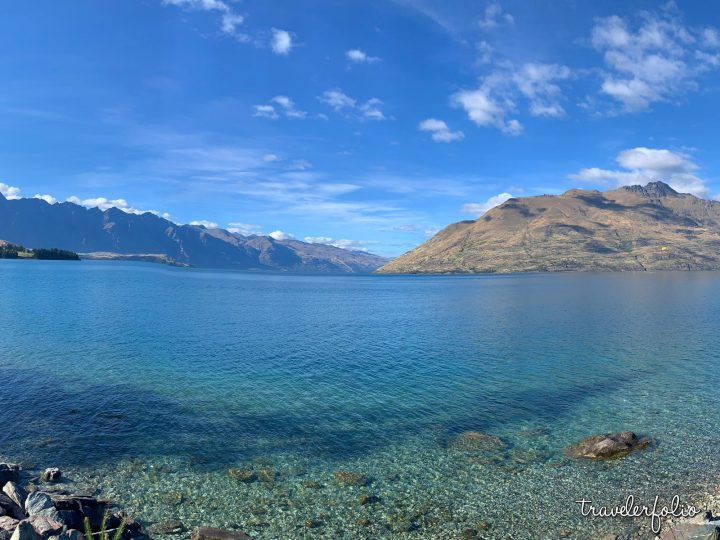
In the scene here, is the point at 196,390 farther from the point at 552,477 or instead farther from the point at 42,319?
the point at 42,319

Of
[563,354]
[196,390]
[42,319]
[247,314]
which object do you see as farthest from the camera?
[247,314]

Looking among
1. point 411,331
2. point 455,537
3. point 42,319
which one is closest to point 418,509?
point 455,537

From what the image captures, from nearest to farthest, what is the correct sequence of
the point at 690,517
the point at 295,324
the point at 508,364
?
1. the point at 690,517
2. the point at 508,364
3. the point at 295,324

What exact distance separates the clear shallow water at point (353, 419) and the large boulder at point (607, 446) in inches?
48.0

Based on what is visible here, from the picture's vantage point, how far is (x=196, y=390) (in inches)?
1864

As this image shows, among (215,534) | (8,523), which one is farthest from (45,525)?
(215,534)

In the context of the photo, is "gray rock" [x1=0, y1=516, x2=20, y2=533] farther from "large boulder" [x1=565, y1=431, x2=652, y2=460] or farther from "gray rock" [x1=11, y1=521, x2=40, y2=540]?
"large boulder" [x1=565, y1=431, x2=652, y2=460]

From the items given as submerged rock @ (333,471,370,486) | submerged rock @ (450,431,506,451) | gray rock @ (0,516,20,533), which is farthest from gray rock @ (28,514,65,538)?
submerged rock @ (450,431,506,451)

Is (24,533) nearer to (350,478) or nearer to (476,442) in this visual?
(350,478)

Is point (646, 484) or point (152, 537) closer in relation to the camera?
point (152, 537)

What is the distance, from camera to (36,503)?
69.3ft

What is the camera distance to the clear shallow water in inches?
1014

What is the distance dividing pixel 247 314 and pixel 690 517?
4085 inches

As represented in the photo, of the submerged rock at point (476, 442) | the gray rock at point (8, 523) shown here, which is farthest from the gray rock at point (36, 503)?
the submerged rock at point (476, 442)
